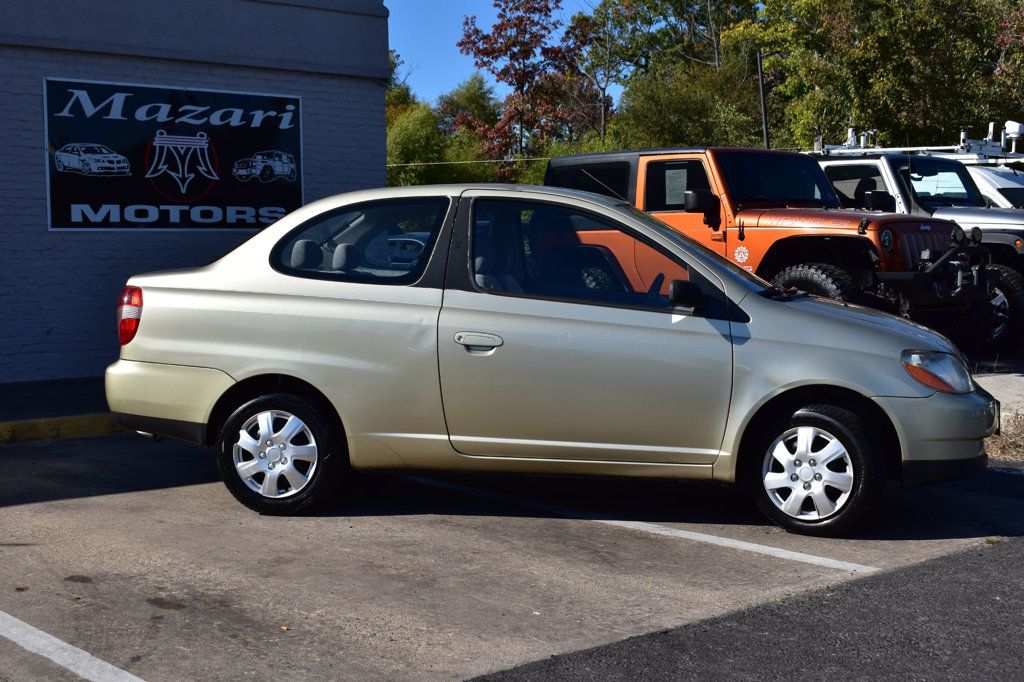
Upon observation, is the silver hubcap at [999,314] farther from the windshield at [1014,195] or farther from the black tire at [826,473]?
the black tire at [826,473]

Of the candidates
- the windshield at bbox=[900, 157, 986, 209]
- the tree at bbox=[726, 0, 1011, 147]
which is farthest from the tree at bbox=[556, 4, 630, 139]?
the windshield at bbox=[900, 157, 986, 209]

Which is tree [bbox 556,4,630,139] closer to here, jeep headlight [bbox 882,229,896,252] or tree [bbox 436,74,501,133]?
tree [bbox 436,74,501,133]

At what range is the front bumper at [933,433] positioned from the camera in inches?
237

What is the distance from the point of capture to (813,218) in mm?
10977

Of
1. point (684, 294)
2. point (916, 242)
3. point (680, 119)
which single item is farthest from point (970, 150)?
point (680, 119)

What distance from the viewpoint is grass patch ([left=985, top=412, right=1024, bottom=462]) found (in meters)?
8.36

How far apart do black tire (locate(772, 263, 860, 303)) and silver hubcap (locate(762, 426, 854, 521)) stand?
15.2 ft

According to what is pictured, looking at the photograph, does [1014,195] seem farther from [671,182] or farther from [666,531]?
[666,531]

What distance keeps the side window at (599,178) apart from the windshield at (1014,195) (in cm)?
566

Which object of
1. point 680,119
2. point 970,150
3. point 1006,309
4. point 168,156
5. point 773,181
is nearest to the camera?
point 168,156

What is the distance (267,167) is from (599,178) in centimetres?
316

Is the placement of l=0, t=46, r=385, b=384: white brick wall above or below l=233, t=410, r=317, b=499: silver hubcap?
above

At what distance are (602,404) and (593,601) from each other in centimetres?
130

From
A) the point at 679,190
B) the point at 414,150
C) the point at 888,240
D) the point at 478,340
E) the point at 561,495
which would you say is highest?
the point at 414,150
